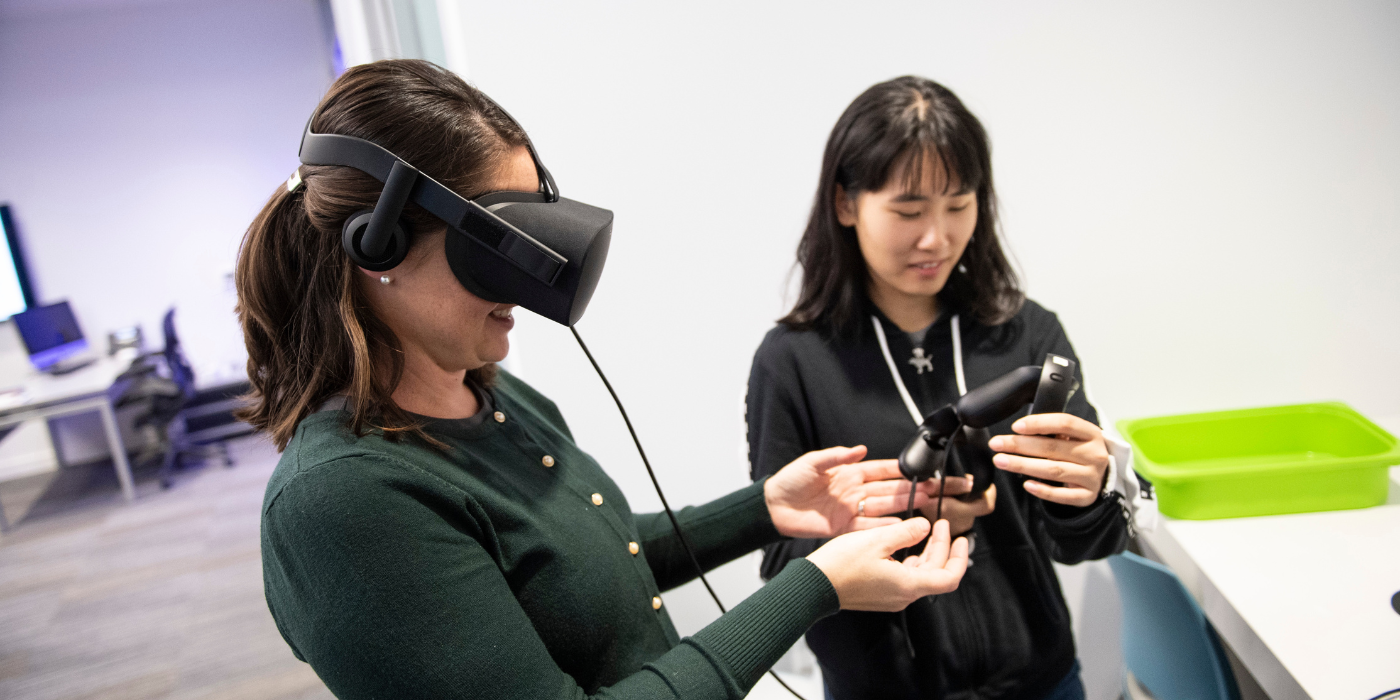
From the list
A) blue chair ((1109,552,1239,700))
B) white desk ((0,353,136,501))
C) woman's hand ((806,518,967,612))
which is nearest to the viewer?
woman's hand ((806,518,967,612))

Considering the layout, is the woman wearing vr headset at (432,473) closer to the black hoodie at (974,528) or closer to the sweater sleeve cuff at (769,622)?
the sweater sleeve cuff at (769,622)

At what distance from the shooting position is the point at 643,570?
2.77 ft

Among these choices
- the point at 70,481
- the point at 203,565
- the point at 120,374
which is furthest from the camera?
the point at 70,481

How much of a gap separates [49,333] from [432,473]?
5996 millimetres

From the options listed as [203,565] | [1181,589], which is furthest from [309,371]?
[203,565]

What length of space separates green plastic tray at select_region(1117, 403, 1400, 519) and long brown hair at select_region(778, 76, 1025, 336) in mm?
643

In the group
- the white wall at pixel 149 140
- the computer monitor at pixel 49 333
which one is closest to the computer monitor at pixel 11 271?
the white wall at pixel 149 140

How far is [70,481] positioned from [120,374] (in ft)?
3.47

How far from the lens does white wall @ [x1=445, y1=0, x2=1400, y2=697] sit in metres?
1.72

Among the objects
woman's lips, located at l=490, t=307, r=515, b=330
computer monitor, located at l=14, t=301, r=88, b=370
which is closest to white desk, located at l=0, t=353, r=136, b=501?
computer monitor, located at l=14, t=301, r=88, b=370

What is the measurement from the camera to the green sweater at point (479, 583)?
57 centimetres

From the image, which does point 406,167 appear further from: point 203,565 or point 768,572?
point 203,565

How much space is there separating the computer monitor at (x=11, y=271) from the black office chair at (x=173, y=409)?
1.02m

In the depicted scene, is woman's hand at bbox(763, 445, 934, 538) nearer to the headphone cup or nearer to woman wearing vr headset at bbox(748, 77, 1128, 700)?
woman wearing vr headset at bbox(748, 77, 1128, 700)
